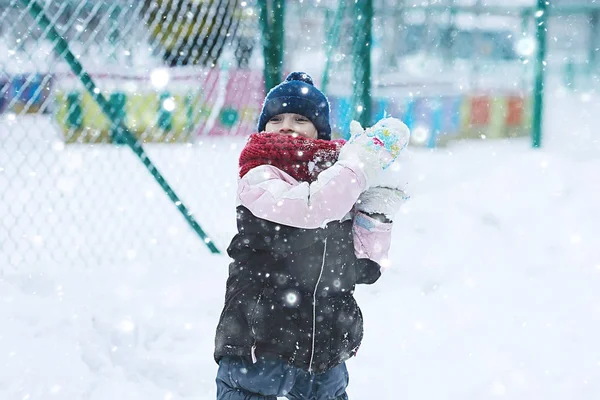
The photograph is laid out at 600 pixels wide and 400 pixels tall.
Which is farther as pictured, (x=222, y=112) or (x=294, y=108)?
(x=222, y=112)

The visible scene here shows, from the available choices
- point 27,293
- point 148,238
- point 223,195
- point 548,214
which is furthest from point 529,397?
point 223,195

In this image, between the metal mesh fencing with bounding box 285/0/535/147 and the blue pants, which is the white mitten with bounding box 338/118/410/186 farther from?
the metal mesh fencing with bounding box 285/0/535/147

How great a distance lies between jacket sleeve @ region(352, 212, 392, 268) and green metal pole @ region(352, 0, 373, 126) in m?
2.82

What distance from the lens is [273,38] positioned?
13.5 feet

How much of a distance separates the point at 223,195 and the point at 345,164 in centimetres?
418

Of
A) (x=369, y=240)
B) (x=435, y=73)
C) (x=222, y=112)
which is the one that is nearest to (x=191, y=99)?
(x=222, y=112)

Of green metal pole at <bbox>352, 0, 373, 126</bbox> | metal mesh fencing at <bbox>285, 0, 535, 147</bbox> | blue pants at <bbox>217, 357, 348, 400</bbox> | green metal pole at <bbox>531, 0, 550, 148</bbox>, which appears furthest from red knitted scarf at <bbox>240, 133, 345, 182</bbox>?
green metal pole at <bbox>531, 0, 550, 148</bbox>

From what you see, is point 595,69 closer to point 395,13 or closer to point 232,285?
point 395,13

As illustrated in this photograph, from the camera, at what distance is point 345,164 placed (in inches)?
65.0

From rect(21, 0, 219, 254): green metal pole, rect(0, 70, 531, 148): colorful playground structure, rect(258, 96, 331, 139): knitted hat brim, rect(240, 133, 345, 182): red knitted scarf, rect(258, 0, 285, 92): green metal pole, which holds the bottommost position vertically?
rect(240, 133, 345, 182): red knitted scarf

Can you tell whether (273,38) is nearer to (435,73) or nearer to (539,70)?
(539,70)

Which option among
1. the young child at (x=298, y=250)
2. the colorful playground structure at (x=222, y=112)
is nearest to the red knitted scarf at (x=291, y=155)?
the young child at (x=298, y=250)

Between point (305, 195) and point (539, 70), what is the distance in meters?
4.74

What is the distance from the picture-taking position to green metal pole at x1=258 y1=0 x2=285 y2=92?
4055mm
